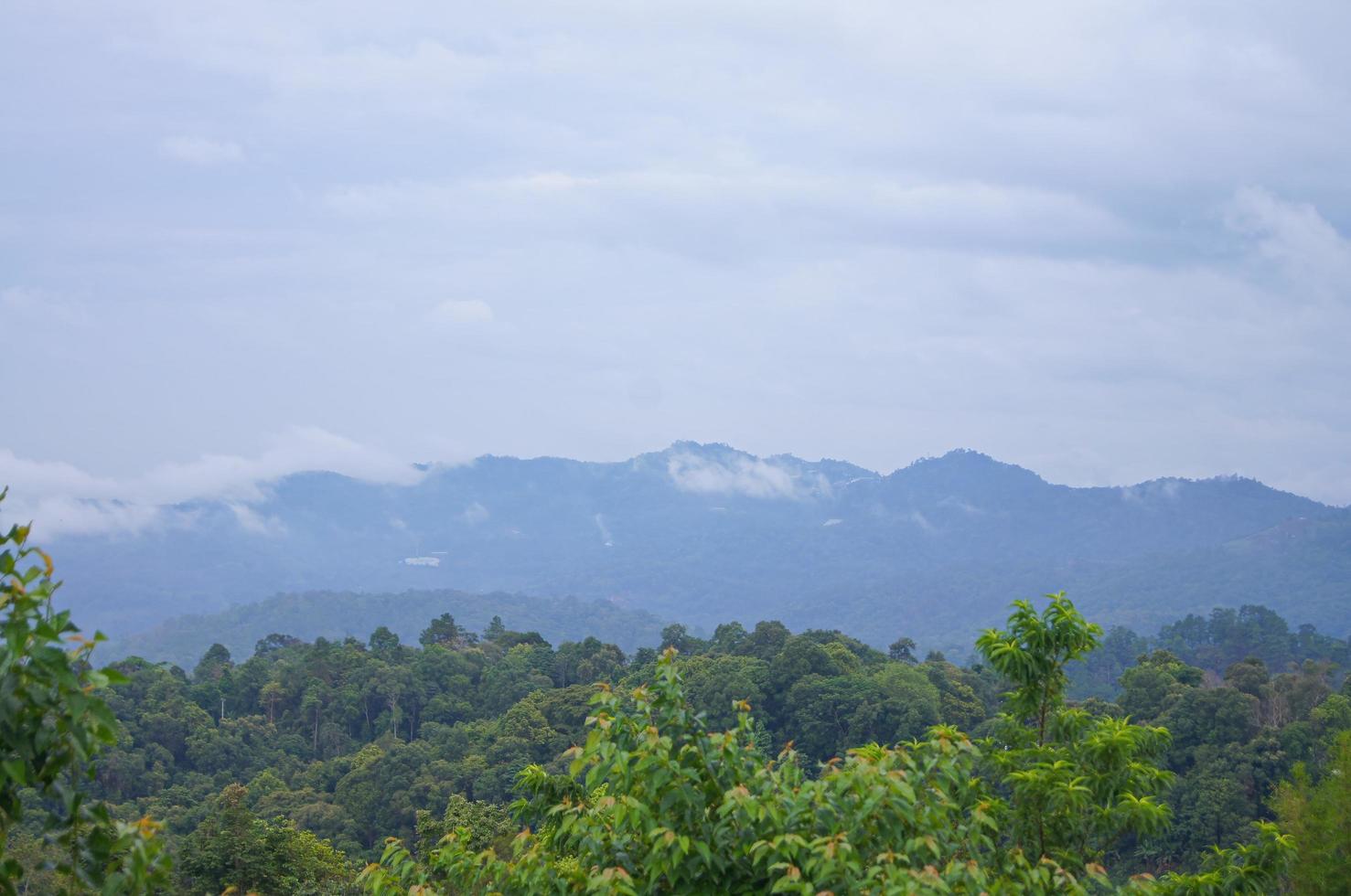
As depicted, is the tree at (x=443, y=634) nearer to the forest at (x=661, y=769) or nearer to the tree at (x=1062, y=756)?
the forest at (x=661, y=769)

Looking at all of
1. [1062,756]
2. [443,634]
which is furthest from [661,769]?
[443,634]

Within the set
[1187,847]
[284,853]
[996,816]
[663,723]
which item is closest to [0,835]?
[663,723]

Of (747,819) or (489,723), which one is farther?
(489,723)

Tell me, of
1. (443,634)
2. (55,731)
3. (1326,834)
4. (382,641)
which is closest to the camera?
(55,731)

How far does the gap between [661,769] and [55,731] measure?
7.52 ft

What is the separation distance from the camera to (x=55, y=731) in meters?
3.08

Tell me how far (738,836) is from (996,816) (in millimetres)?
2154

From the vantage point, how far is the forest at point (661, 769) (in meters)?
3.77

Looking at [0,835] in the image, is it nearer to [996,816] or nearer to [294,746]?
[996,816]

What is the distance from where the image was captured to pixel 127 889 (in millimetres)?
3260

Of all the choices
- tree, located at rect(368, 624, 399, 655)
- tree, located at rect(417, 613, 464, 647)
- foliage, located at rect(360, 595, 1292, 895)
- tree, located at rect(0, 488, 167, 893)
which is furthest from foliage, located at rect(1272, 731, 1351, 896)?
tree, located at rect(417, 613, 464, 647)

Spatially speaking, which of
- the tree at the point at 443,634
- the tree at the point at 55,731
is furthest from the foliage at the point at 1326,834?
the tree at the point at 443,634

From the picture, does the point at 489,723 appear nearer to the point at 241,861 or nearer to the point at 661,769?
the point at 241,861

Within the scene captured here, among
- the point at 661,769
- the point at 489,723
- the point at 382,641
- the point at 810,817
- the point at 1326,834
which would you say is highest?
the point at 661,769
